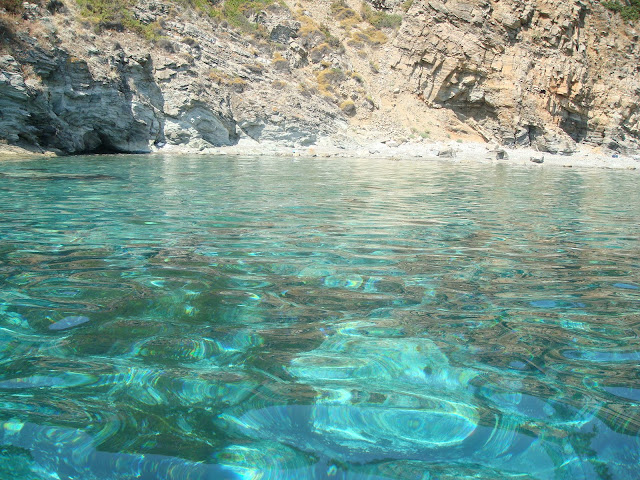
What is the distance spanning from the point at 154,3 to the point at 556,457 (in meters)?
27.6

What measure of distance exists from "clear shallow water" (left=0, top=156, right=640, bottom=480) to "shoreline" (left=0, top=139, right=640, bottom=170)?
16.6 m

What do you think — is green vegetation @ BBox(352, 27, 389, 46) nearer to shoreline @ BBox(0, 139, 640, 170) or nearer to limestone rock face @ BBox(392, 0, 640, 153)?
limestone rock face @ BBox(392, 0, 640, 153)

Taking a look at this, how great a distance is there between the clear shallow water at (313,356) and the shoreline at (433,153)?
1659 cm

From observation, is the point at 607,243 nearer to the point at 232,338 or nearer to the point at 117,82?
the point at 232,338

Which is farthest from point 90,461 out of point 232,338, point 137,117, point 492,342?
point 137,117

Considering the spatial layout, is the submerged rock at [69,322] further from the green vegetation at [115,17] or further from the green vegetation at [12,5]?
the green vegetation at [115,17]

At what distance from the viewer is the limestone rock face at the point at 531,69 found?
2672 cm

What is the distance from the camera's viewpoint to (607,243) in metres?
4.29

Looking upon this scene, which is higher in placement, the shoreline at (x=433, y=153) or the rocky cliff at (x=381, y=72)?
the rocky cliff at (x=381, y=72)

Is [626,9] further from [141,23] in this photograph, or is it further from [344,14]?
[141,23]

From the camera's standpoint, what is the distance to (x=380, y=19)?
32.2m

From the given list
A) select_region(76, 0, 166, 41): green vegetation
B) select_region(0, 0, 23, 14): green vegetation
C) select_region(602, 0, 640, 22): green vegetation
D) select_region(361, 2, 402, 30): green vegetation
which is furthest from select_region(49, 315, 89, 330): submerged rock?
select_region(602, 0, 640, 22): green vegetation

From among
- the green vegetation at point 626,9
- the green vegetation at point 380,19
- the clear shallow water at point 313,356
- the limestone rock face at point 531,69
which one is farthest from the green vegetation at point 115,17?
the green vegetation at point 626,9

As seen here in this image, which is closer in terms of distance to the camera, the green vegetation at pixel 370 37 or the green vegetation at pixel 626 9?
the green vegetation at pixel 626 9
